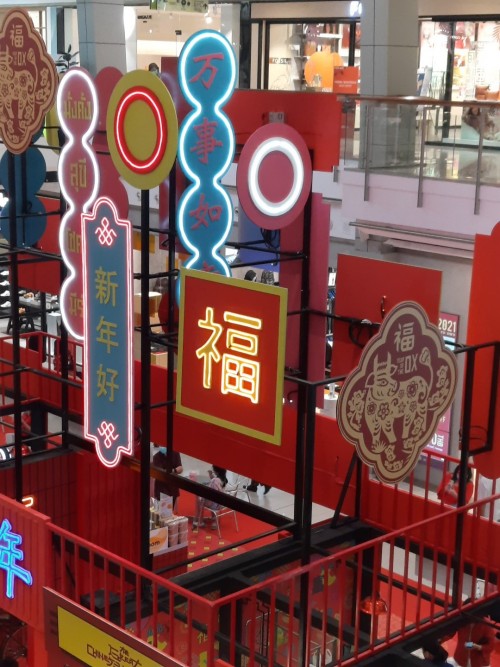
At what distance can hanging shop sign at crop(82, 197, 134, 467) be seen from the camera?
638 centimetres

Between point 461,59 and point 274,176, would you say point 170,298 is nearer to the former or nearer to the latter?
point 274,176

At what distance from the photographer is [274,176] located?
711cm

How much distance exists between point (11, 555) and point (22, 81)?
341 centimetres

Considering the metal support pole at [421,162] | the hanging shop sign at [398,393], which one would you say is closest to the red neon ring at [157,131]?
the hanging shop sign at [398,393]

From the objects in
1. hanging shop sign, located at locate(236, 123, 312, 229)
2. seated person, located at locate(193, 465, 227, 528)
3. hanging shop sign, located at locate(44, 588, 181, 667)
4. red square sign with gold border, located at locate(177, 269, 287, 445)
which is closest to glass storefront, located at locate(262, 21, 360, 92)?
seated person, located at locate(193, 465, 227, 528)

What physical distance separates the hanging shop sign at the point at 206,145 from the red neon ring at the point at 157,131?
0.46 metres

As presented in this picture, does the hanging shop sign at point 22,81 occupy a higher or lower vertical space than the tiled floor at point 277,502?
higher

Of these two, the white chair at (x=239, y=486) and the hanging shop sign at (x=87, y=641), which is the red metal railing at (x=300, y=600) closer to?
the hanging shop sign at (x=87, y=641)

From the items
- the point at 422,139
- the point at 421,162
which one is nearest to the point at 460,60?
the point at 422,139

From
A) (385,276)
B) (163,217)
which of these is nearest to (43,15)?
(163,217)

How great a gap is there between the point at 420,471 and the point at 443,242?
4.13m

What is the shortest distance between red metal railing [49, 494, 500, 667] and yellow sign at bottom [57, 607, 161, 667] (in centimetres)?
14

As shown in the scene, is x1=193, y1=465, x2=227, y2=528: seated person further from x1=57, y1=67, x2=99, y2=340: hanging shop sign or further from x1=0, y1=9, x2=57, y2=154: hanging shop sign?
x1=0, y1=9, x2=57, y2=154: hanging shop sign

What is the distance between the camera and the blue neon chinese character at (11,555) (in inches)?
261
